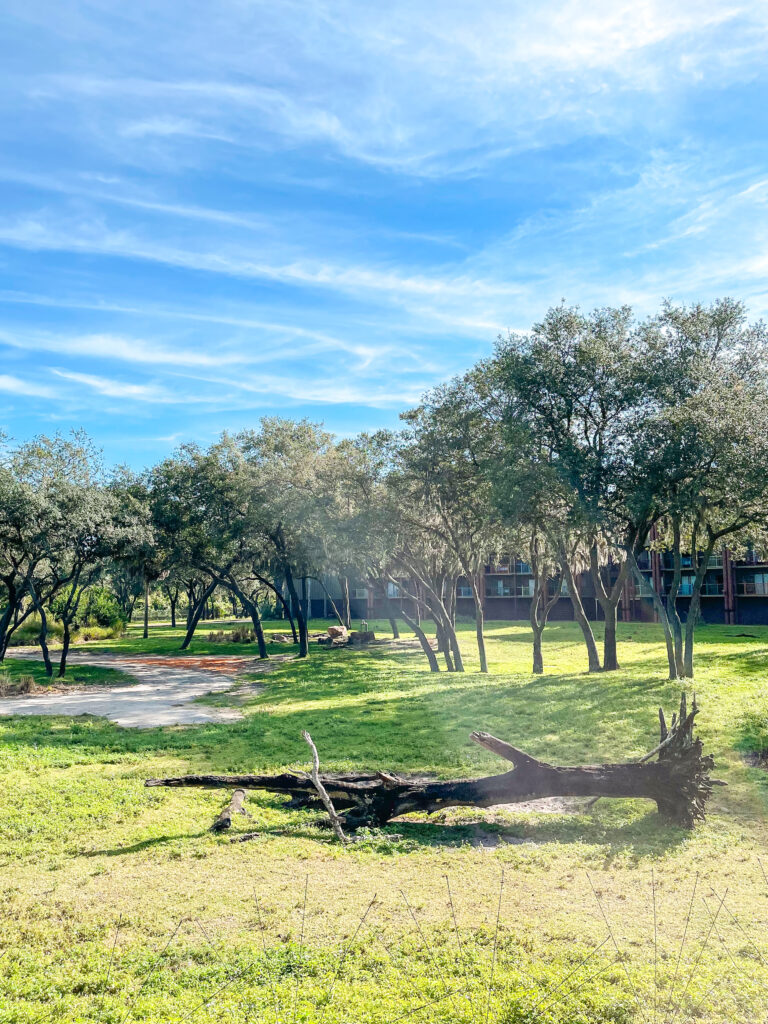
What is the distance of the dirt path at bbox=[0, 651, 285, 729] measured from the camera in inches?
801

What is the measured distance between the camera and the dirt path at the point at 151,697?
66.7 feet

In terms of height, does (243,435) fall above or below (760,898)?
above

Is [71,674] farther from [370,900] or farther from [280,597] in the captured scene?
[370,900]

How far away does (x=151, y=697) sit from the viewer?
24.6 metres

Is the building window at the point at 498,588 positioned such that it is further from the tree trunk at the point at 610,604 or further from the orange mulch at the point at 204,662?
the tree trunk at the point at 610,604

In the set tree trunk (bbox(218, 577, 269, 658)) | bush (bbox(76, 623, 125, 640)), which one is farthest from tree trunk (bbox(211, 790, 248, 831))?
bush (bbox(76, 623, 125, 640))

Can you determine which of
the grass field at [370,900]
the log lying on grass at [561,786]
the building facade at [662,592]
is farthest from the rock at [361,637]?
the log lying on grass at [561,786]

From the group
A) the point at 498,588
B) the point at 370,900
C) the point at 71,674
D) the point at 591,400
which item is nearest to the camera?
the point at 370,900

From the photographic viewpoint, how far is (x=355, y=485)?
30.2m

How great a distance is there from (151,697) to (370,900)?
18.9 metres

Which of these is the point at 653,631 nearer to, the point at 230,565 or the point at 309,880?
the point at 230,565

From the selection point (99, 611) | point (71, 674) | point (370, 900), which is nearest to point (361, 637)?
point (71, 674)

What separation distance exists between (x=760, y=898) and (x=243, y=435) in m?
31.5

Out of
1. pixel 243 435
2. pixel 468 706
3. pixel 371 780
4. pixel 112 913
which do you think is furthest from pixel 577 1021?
pixel 243 435
